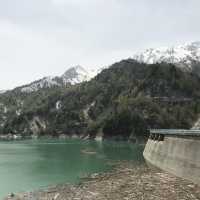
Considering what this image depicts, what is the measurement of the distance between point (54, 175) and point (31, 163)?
22.7 m

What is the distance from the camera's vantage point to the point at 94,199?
1772 inches

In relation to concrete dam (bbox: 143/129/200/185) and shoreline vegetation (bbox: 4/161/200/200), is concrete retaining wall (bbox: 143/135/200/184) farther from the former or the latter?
shoreline vegetation (bbox: 4/161/200/200)

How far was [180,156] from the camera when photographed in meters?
59.9

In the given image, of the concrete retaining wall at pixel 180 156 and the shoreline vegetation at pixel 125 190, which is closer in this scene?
the shoreline vegetation at pixel 125 190

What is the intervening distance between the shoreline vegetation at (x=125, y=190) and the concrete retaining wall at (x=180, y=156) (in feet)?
4.13

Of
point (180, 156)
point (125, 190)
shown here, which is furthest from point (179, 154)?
point (125, 190)

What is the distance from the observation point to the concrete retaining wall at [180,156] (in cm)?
5375

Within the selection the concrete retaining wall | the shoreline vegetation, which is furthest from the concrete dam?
the shoreline vegetation

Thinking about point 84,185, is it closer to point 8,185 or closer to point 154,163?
point 8,185

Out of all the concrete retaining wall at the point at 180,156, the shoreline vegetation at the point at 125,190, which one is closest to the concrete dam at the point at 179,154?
the concrete retaining wall at the point at 180,156

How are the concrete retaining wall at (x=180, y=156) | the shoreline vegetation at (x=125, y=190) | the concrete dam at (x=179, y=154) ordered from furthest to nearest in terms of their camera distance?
1. the concrete dam at (x=179, y=154)
2. the concrete retaining wall at (x=180, y=156)
3. the shoreline vegetation at (x=125, y=190)

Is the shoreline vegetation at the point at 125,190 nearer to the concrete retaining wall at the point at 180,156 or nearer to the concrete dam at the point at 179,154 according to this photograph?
the concrete retaining wall at the point at 180,156

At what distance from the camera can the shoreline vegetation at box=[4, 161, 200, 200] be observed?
45753 mm

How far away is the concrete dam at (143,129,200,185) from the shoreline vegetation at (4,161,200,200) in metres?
1.38
